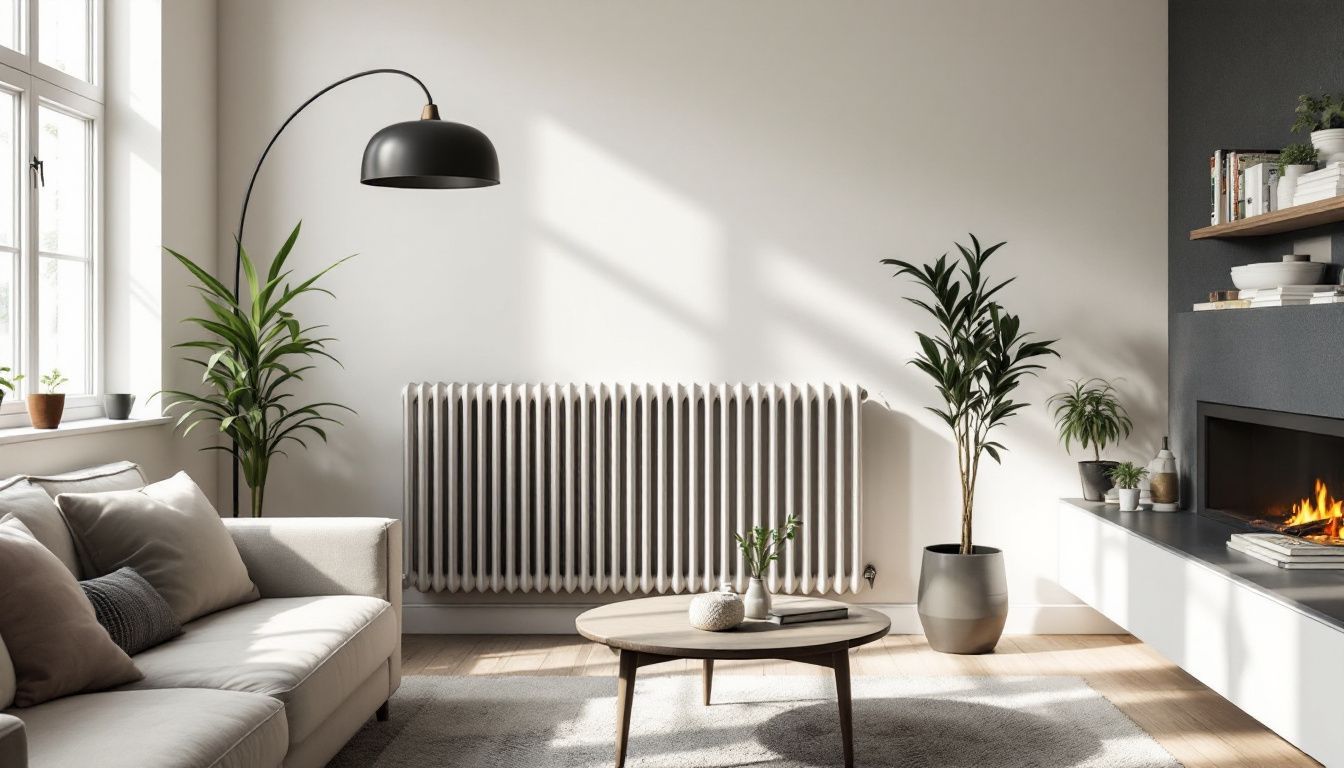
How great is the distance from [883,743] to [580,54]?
2930 mm

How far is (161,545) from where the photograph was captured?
294 cm

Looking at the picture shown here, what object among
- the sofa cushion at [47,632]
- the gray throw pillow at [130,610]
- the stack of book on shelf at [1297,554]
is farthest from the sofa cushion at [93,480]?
the stack of book on shelf at [1297,554]

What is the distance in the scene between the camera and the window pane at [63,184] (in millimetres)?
3861

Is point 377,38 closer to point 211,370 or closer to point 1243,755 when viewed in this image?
point 211,370

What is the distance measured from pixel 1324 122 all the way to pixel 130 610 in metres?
3.58

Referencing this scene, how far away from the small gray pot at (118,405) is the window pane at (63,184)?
0.54 meters

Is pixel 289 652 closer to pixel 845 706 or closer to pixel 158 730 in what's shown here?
pixel 158 730

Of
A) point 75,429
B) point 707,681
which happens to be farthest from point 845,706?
point 75,429

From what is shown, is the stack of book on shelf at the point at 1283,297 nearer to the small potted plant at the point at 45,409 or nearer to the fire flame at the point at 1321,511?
the fire flame at the point at 1321,511

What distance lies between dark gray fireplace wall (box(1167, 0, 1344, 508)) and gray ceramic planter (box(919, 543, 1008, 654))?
79 centimetres

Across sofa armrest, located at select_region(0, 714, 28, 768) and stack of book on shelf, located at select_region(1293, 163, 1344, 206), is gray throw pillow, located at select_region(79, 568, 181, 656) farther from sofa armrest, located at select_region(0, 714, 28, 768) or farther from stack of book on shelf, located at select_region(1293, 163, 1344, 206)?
stack of book on shelf, located at select_region(1293, 163, 1344, 206)

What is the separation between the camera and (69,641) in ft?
7.66

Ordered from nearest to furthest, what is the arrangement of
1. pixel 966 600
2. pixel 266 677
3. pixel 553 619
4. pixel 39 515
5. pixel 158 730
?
pixel 158 730 → pixel 266 677 → pixel 39 515 → pixel 966 600 → pixel 553 619

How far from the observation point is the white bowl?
3578 millimetres
